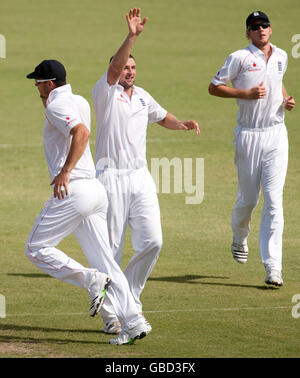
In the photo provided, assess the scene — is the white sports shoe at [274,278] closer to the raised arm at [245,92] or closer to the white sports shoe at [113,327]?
the raised arm at [245,92]

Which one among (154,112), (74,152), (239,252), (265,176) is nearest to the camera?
(74,152)

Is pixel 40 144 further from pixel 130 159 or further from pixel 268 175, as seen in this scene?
pixel 130 159

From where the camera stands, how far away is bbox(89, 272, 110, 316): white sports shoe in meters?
8.51

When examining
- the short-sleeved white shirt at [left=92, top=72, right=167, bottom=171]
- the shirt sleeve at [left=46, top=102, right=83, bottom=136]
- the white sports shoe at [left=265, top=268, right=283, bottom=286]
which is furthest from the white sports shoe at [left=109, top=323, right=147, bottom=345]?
the white sports shoe at [left=265, top=268, right=283, bottom=286]

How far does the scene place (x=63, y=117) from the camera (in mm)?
8453

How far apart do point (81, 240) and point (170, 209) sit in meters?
6.78

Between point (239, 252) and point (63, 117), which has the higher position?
point (63, 117)

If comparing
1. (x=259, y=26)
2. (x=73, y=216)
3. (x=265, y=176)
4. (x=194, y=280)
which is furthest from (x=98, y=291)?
(x=259, y=26)

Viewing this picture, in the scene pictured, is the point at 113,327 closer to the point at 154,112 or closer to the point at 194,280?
the point at 154,112

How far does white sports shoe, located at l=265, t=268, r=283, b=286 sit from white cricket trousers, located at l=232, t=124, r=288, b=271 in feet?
0.67

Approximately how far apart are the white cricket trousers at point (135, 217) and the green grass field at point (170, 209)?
520 millimetres

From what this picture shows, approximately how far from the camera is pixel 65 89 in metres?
8.76

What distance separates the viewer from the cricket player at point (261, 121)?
11.3m
